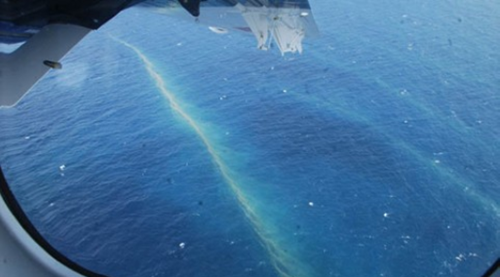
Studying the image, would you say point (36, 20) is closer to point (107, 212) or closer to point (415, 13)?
point (107, 212)

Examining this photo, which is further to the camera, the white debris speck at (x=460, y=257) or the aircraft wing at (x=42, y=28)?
the white debris speck at (x=460, y=257)

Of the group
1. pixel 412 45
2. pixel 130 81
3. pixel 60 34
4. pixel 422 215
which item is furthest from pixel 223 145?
pixel 60 34

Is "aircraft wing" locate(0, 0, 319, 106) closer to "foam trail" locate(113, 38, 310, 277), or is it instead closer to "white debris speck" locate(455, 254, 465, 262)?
"foam trail" locate(113, 38, 310, 277)

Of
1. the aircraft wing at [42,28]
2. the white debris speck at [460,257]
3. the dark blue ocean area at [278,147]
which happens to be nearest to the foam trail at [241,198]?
the dark blue ocean area at [278,147]

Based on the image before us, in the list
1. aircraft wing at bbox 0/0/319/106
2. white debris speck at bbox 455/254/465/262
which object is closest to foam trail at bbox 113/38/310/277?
white debris speck at bbox 455/254/465/262

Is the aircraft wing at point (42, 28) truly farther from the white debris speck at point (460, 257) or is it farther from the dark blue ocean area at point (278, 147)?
the white debris speck at point (460, 257)

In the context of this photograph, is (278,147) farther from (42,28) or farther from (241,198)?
(42,28)
